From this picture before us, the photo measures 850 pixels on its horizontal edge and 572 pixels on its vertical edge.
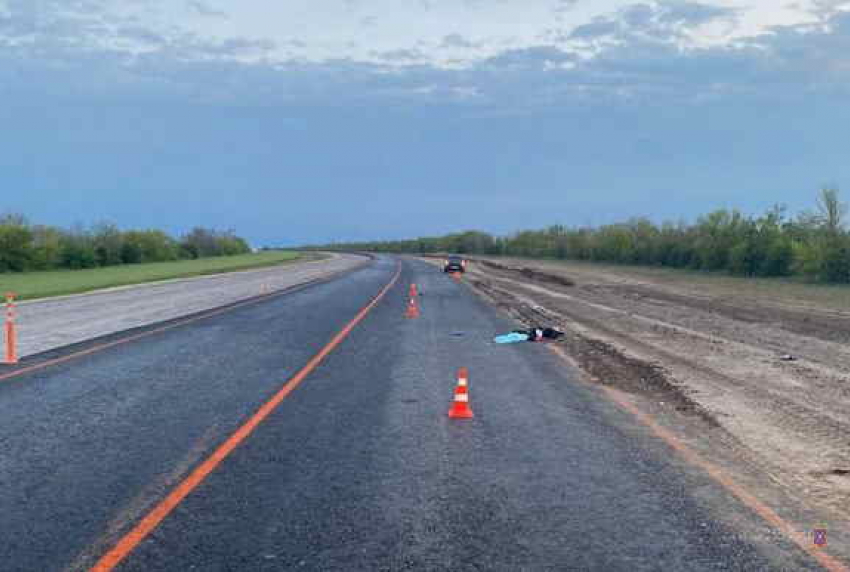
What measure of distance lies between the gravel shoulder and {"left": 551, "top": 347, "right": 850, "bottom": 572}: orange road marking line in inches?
427

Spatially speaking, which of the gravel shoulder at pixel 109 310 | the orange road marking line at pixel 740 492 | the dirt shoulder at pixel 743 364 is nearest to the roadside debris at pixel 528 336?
the dirt shoulder at pixel 743 364

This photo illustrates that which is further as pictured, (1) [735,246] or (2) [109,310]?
(1) [735,246]

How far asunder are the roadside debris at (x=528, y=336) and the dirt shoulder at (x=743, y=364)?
47 centimetres

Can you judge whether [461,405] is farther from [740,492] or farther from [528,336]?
[528,336]

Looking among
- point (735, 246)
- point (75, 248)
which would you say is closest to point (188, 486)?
point (735, 246)

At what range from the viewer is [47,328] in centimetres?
1884

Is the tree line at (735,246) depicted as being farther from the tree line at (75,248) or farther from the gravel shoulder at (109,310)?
the tree line at (75,248)


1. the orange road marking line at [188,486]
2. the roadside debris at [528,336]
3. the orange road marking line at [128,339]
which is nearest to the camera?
the orange road marking line at [188,486]

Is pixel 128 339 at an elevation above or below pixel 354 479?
below

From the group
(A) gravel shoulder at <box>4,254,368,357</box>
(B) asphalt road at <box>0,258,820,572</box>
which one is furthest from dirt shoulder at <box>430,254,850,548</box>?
(A) gravel shoulder at <box>4,254,368,357</box>

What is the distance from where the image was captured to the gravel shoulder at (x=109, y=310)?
17281 mm

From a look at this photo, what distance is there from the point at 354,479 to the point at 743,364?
10.2 meters

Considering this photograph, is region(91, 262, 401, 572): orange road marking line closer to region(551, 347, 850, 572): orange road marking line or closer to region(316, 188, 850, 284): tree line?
region(551, 347, 850, 572): orange road marking line

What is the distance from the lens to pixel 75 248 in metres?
60.6
